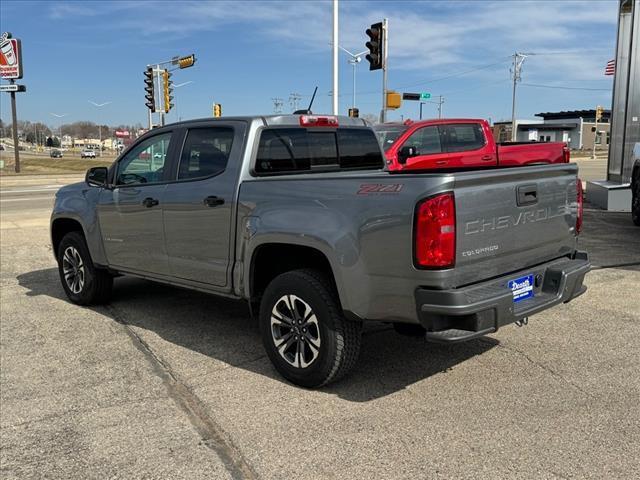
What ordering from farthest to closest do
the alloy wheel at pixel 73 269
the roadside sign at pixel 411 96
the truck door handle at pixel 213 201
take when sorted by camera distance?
the roadside sign at pixel 411 96 < the alloy wheel at pixel 73 269 < the truck door handle at pixel 213 201

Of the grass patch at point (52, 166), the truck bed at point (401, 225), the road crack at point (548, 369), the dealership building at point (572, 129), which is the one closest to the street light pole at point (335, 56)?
the road crack at point (548, 369)

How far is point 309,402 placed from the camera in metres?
3.86

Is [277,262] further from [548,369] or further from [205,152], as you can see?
[548,369]

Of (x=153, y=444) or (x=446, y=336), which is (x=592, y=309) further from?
(x=153, y=444)

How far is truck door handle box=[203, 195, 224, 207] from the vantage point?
4551 mm

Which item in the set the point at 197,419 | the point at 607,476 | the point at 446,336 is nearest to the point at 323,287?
the point at 446,336

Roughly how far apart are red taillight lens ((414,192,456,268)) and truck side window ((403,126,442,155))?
6.82 metres

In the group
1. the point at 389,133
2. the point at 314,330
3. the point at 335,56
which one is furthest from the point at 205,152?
the point at 335,56

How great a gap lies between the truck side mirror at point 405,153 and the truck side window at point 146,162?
15.8 feet

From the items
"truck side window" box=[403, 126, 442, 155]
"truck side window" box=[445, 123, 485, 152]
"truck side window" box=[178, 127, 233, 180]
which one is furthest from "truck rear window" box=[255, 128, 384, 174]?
"truck side window" box=[445, 123, 485, 152]

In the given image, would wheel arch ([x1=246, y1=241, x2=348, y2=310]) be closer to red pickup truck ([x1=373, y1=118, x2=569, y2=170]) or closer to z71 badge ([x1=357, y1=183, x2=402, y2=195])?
z71 badge ([x1=357, y1=183, x2=402, y2=195])

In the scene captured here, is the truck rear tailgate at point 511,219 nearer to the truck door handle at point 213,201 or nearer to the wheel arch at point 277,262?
the wheel arch at point 277,262

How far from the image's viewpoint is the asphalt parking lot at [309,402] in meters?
3.12

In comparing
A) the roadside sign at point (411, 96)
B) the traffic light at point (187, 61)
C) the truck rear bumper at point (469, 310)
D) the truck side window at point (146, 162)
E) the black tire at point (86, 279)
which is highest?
the traffic light at point (187, 61)
